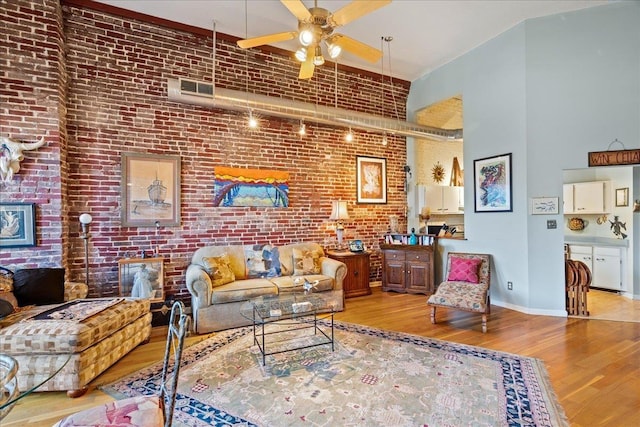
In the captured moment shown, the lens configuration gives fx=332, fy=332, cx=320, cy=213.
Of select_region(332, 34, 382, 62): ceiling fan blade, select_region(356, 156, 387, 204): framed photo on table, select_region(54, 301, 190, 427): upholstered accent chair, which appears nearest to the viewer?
select_region(54, 301, 190, 427): upholstered accent chair

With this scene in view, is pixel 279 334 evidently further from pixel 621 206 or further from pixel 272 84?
pixel 621 206

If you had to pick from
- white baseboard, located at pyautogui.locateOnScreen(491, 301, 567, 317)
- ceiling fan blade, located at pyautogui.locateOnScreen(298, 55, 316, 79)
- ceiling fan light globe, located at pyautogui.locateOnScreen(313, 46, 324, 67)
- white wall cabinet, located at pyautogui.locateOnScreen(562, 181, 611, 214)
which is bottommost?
white baseboard, located at pyautogui.locateOnScreen(491, 301, 567, 317)

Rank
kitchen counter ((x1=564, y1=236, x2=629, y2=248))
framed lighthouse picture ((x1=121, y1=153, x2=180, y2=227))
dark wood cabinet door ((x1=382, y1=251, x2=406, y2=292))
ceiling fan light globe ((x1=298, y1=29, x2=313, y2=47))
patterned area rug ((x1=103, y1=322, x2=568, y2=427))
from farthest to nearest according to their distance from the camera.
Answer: dark wood cabinet door ((x1=382, y1=251, x2=406, y2=292)), kitchen counter ((x1=564, y1=236, x2=629, y2=248)), framed lighthouse picture ((x1=121, y1=153, x2=180, y2=227)), ceiling fan light globe ((x1=298, y1=29, x2=313, y2=47)), patterned area rug ((x1=103, y1=322, x2=568, y2=427))

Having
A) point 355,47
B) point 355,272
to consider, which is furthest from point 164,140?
point 355,272

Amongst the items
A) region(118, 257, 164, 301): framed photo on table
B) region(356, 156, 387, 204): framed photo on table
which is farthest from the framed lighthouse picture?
region(356, 156, 387, 204): framed photo on table

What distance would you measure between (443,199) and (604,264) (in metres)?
2.75

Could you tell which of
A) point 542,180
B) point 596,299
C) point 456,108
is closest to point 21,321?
point 542,180

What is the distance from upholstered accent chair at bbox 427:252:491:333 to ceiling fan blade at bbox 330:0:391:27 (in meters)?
3.19

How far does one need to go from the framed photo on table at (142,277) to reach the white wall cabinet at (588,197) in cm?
659

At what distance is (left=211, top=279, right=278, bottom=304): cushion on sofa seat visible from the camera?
391 centimetres

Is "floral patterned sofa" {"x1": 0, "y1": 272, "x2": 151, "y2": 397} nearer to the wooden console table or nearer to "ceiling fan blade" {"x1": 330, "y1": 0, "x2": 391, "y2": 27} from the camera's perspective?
the wooden console table

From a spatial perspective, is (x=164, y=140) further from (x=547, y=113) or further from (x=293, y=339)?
(x=547, y=113)

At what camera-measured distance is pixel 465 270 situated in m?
4.61

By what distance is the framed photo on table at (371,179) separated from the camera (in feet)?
19.9
